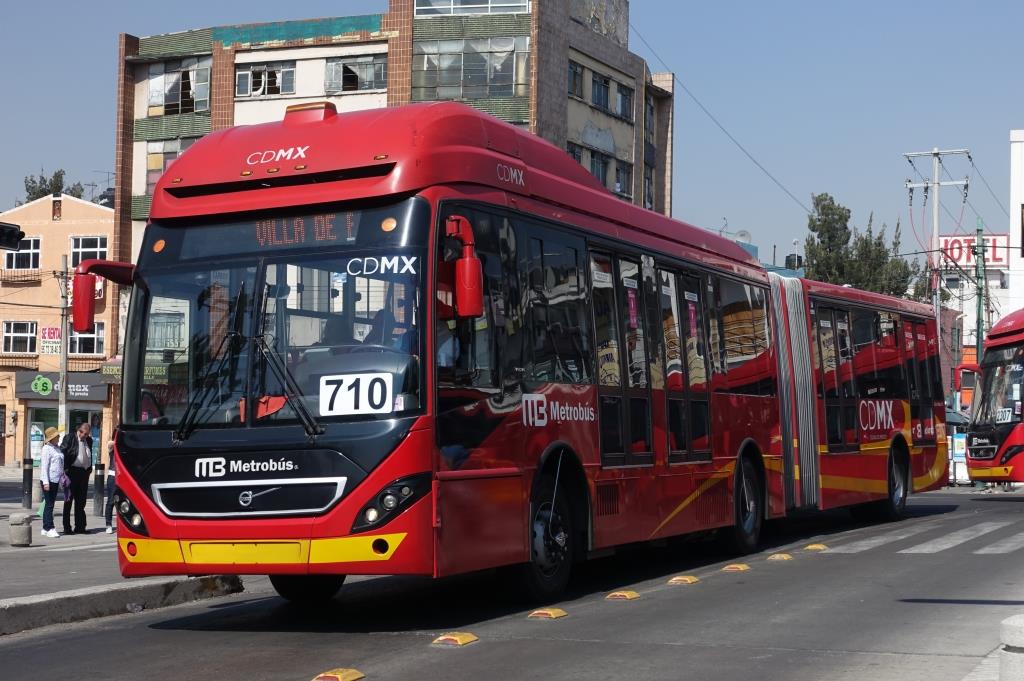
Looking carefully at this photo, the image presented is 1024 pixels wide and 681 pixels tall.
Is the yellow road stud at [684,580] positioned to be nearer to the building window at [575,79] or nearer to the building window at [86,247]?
the building window at [575,79]

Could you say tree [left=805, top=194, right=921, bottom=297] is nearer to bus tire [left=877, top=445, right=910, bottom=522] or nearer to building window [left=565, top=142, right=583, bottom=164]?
building window [left=565, top=142, right=583, bottom=164]

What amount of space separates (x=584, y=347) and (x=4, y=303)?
53395 millimetres

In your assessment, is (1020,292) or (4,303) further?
(1020,292)

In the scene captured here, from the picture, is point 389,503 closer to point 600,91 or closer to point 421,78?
point 421,78

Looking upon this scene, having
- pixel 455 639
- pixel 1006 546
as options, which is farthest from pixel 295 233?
pixel 1006 546

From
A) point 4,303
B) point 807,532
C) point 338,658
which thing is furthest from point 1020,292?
point 338,658

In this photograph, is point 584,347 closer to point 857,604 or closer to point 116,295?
point 857,604

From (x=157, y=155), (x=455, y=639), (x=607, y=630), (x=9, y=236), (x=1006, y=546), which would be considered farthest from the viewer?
(x=157, y=155)

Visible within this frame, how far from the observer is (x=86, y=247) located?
2297 inches

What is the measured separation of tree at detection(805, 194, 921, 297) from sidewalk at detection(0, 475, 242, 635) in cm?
6265

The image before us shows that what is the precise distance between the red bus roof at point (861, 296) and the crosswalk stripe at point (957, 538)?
358 cm

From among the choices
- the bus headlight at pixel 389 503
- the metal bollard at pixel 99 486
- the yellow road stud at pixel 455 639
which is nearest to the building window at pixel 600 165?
the metal bollard at pixel 99 486

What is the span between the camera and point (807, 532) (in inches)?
774

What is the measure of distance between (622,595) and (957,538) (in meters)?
7.66
